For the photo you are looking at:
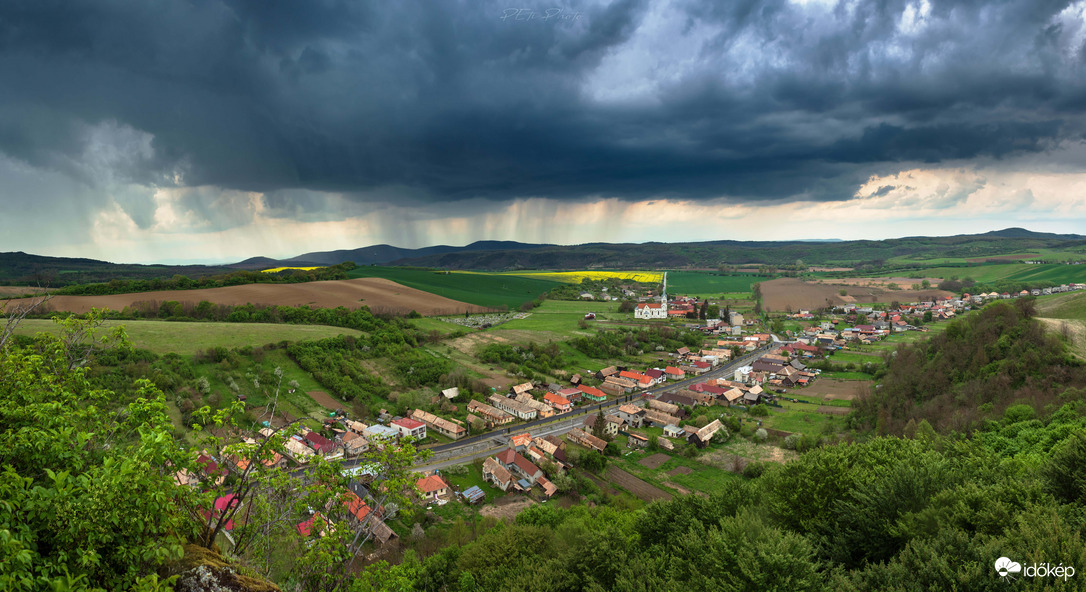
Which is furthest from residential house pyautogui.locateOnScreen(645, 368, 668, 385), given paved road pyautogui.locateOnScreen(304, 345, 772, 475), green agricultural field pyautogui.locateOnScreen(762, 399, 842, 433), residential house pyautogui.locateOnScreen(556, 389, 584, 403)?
green agricultural field pyautogui.locateOnScreen(762, 399, 842, 433)

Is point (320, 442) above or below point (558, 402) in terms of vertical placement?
above

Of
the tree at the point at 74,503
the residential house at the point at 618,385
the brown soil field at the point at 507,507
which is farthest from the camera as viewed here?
the residential house at the point at 618,385

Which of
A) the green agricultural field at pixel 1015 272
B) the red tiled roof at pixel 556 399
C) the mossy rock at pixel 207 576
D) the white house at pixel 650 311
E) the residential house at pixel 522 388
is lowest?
the red tiled roof at pixel 556 399

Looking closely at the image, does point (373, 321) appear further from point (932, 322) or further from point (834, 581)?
point (932, 322)

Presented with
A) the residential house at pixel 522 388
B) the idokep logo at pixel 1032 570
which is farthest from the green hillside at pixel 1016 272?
the idokep logo at pixel 1032 570

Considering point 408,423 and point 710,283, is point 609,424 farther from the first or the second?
point 710,283

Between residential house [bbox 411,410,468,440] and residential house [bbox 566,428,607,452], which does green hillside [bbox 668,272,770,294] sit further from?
residential house [bbox 411,410,468,440]

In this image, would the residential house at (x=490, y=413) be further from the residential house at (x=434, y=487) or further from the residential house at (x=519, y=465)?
the residential house at (x=434, y=487)

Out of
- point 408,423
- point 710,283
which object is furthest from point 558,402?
point 710,283
